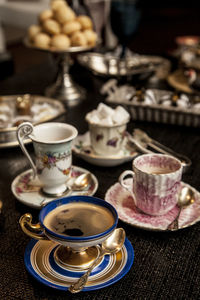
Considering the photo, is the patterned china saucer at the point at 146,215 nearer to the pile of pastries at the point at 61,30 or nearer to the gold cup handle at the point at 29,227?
the gold cup handle at the point at 29,227

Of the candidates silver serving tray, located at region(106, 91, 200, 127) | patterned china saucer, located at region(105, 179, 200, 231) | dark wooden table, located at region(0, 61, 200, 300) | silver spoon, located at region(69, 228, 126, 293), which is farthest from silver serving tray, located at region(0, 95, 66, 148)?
silver spoon, located at region(69, 228, 126, 293)

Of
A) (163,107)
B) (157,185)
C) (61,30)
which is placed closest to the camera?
(157,185)

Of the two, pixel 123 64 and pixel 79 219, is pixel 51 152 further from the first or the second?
pixel 123 64

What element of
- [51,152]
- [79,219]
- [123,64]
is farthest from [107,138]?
[123,64]

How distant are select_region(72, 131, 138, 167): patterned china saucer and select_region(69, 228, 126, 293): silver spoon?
0.26 m

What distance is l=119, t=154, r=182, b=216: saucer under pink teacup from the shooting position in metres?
0.62

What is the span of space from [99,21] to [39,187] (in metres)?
1.67

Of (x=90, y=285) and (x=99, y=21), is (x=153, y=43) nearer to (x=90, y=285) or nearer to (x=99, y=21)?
(x=99, y=21)

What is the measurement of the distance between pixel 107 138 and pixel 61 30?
0.61m

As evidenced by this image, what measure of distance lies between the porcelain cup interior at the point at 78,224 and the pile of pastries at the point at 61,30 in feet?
2.55

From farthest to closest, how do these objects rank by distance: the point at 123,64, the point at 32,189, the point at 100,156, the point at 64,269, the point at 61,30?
1. the point at 123,64
2. the point at 61,30
3. the point at 100,156
4. the point at 32,189
5. the point at 64,269

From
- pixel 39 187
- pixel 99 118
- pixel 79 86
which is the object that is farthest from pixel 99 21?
pixel 39 187

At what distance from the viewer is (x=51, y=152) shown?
2.22 feet

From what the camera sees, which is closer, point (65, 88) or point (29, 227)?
point (29, 227)
